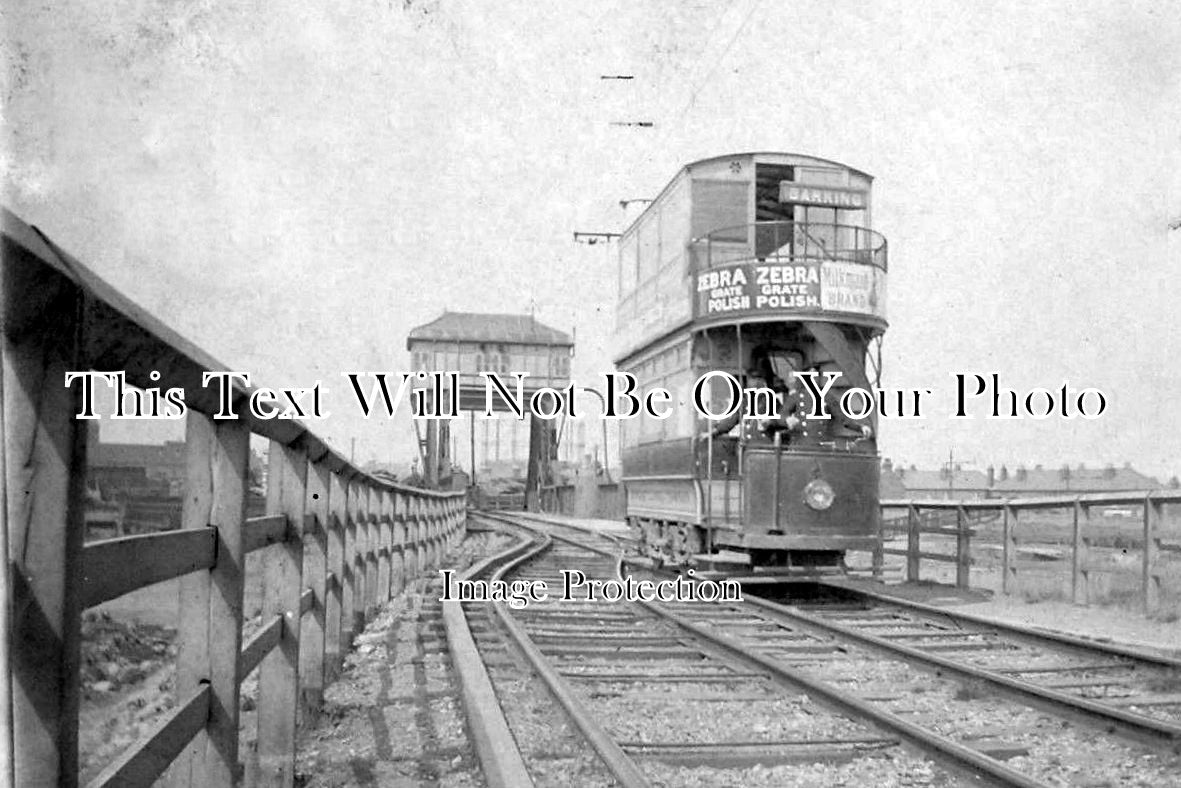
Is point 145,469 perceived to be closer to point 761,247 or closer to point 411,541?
point 411,541

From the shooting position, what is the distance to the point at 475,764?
470 cm

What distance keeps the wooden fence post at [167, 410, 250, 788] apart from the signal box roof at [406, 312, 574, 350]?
886 inches

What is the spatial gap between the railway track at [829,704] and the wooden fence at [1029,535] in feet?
6.92

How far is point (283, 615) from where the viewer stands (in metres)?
4.55

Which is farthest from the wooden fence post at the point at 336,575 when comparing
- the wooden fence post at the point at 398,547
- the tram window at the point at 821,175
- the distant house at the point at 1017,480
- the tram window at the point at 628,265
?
the distant house at the point at 1017,480

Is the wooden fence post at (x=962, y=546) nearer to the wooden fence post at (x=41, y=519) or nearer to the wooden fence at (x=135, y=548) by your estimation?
the wooden fence at (x=135, y=548)

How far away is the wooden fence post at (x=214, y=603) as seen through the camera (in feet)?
9.62

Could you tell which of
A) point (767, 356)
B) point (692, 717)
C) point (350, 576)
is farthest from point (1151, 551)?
point (350, 576)

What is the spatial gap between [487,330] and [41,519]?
31.5 meters

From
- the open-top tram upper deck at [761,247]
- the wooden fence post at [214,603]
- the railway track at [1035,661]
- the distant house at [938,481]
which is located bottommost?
the railway track at [1035,661]

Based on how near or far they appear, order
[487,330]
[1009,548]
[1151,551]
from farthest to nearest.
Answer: [487,330]
[1009,548]
[1151,551]

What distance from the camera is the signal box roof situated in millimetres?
26797

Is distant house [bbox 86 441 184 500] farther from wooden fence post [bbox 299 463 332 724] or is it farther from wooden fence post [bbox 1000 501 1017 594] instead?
wooden fence post [bbox 1000 501 1017 594]

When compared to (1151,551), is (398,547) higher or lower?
lower
